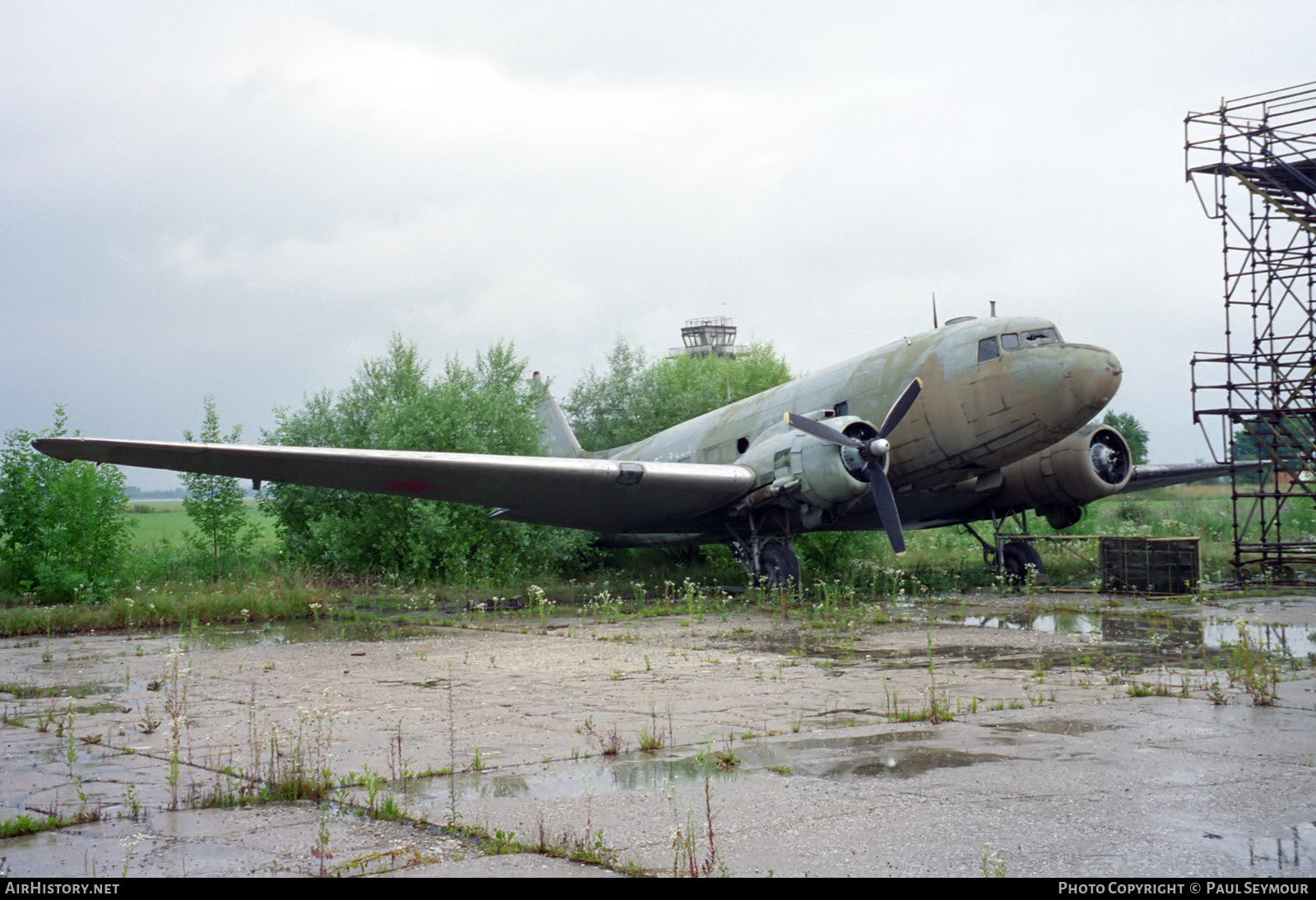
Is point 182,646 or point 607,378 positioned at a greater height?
point 607,378

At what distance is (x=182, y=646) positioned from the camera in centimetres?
1180

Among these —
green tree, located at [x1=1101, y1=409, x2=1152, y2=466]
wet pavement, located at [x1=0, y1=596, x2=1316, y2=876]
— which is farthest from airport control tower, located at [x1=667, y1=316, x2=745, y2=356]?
wet pavement, located at [x1=0, y1=596, x2=1316, y2=876]

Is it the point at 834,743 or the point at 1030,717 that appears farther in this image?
the point at 1030,717

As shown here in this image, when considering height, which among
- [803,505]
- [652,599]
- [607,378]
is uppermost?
[607,378]

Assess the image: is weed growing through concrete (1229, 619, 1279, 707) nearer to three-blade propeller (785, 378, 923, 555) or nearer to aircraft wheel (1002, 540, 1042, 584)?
three-blade propeller (785, 378, 923, 555)

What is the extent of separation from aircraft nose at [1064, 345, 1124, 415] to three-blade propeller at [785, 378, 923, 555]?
2.25 meters

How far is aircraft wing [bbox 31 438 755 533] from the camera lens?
1457 centimetres

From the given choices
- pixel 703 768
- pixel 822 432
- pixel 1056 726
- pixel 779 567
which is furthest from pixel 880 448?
pixel 703 768

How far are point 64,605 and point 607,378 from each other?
17.5m

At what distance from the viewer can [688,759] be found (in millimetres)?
5469

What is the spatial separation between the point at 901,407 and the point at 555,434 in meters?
12.9

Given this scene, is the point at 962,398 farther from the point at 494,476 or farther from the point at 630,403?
the point at 630,403
